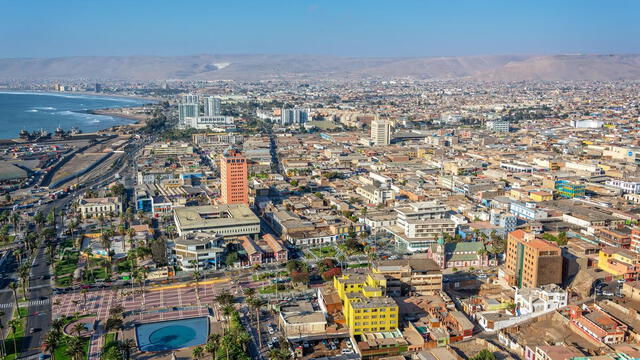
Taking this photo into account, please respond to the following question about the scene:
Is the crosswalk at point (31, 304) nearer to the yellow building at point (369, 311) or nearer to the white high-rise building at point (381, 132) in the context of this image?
the yellow building at point (369, 311)

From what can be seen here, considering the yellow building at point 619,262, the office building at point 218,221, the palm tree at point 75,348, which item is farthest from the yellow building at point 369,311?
the yellow building at point 619,262

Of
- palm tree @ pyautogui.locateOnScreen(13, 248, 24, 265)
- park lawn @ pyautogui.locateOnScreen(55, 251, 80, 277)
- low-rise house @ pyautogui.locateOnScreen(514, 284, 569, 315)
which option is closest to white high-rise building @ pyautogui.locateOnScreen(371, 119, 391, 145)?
park lawn @ pyautogui.locateOnScreen(55, 251, 80, 277)

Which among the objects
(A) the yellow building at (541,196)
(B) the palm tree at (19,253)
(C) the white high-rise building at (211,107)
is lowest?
(B) the palm tree at (19,253)

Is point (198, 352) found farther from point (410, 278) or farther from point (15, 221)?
point (15, 221)

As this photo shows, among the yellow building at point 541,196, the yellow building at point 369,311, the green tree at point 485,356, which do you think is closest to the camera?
the green tree at point 485,356

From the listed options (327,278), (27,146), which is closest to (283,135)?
(27,146)

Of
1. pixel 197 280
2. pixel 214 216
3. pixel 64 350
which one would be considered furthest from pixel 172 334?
pixel 214 216
